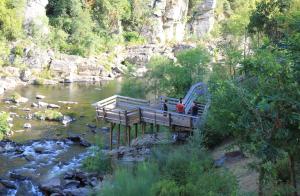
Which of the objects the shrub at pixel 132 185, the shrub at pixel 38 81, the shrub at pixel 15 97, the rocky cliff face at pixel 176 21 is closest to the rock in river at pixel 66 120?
the shrub at pixel 15 97

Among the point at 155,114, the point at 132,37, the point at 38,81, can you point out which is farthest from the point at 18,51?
the point at 155,114

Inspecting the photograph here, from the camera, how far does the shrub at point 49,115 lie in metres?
39.0

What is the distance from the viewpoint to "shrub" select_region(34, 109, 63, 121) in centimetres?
3900

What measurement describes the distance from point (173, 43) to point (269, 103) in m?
80.5

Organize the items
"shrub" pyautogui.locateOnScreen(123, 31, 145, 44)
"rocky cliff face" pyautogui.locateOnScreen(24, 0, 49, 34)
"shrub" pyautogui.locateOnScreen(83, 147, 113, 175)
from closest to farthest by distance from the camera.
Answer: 1. "shrub" pyautogui.locateOnScreen(83, 147, 113, 175)
2. "rocky cliff face" pyautogui.locateOnScreen(24, 0, 49, 34)
3. "shrub" pyautogui.locateOnScreen(123, 31, 145, 44)

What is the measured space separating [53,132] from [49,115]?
4332 mm

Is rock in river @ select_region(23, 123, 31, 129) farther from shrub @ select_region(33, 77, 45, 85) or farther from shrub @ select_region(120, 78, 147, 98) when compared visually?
shrub @ select_region(33, 77, 45, 85)

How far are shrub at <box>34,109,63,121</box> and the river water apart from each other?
0.84m

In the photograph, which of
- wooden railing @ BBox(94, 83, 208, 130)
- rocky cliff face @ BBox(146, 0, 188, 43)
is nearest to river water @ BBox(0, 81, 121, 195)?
wooden railing @ BBox(94, 83, 208, 130)

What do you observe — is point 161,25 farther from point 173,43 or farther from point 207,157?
point 207,157

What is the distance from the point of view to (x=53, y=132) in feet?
116

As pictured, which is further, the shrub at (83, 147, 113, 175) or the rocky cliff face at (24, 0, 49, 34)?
the rocky cliff face at (24, 0, 49, 34)

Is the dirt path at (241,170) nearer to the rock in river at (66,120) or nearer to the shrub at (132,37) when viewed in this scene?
the rock in river at (66,120)

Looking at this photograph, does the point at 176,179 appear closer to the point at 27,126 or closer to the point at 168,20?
the point at 27,126
